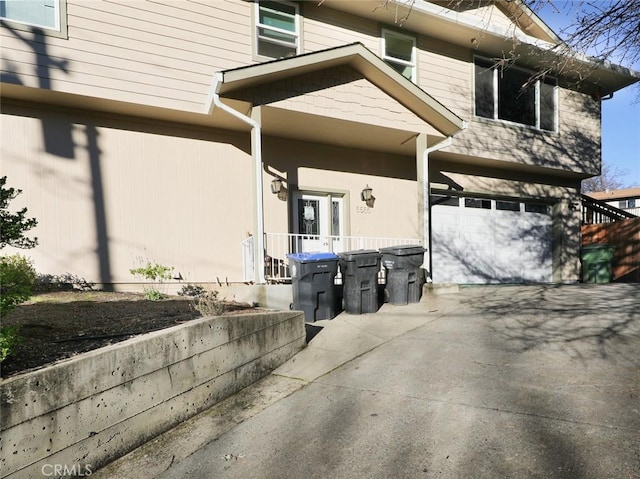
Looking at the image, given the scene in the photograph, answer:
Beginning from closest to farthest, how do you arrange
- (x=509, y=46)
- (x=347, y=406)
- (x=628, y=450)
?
(x=628, y=450), (x=347, y=406), (x=509, y=46)

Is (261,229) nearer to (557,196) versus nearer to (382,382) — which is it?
(382,382)

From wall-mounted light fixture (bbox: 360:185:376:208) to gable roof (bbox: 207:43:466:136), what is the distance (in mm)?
1883

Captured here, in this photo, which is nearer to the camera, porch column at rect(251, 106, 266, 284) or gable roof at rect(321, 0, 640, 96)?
porch column at rect(251, 106, 266, 284)

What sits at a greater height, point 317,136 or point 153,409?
point 317,136

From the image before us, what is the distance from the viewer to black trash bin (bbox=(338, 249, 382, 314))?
20.2 feet

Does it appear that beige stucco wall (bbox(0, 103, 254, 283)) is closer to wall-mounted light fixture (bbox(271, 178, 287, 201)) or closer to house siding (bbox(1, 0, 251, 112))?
wall-mounted light fixture (bbox(271, 178, 287, 201))

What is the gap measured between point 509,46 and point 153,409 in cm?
1082

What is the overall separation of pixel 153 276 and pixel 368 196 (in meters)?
4.75

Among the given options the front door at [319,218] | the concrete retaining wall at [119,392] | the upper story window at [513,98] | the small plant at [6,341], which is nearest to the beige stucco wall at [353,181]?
the front door at [319,218]

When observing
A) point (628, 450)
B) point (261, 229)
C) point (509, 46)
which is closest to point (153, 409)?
point (628, 450)

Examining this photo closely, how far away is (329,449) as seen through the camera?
2846mm

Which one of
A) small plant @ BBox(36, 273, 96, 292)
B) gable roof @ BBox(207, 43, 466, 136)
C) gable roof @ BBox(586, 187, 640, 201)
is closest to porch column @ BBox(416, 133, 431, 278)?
gable roof @ BBox(207, 43, 466, 136)

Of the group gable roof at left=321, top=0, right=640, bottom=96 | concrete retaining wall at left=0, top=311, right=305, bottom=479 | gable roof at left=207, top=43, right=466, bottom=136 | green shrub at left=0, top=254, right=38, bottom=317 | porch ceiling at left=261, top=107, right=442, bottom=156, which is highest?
gable roof at left=321, top=0, right=640, bottom=96

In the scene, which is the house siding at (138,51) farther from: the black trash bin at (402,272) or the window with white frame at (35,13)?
the black trash bin at (402,272)
